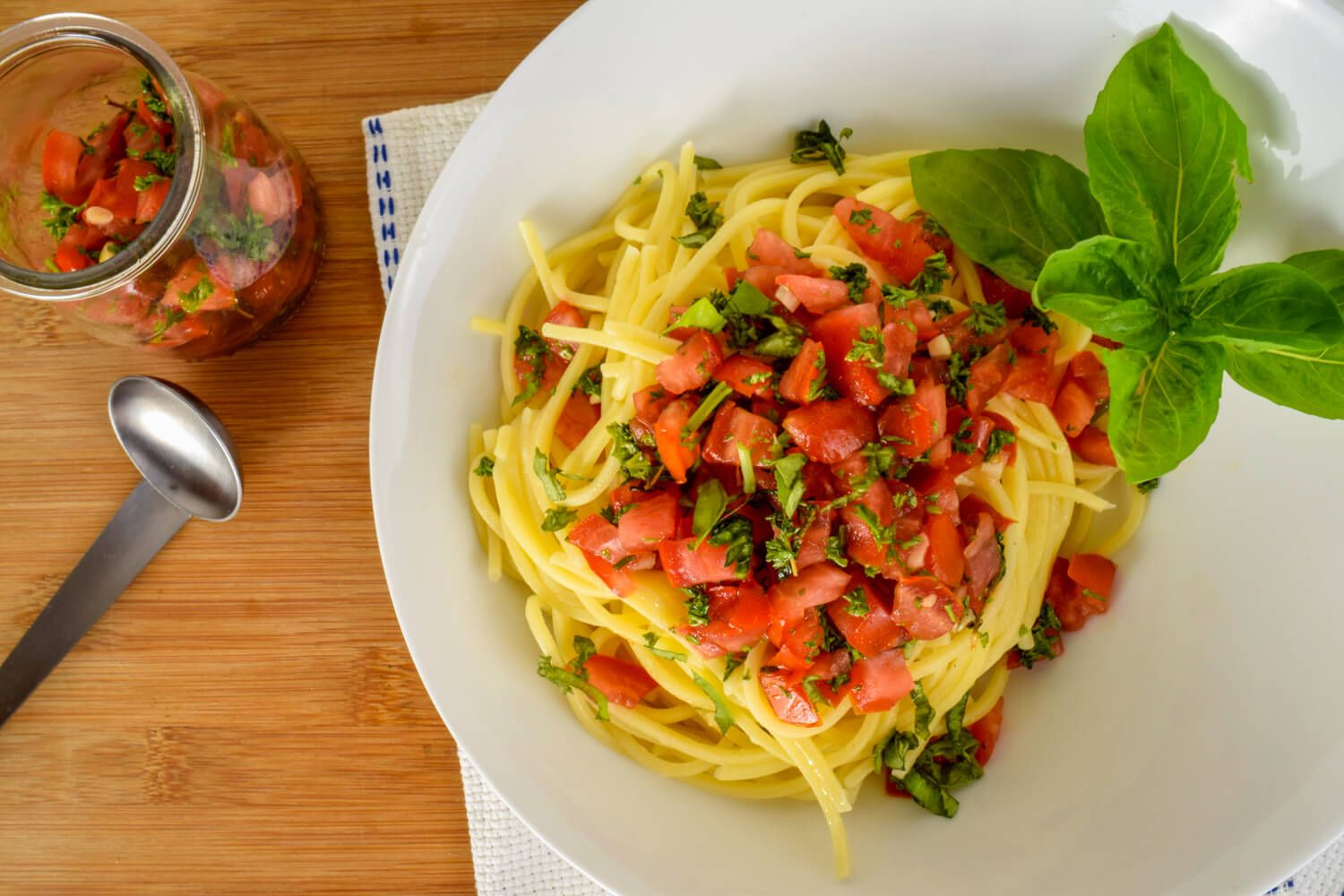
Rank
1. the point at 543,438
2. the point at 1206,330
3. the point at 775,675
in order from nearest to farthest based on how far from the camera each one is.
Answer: the point at 1206,330, the point at 775,675, the point at 543,438

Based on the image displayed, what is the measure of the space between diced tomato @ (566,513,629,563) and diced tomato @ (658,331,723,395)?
37cm

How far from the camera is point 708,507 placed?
226cm

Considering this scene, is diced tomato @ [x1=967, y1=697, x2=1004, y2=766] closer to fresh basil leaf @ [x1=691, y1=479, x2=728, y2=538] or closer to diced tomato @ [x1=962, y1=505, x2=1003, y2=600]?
diced tomato @ [x1=962, y1=505, x2=1003, y2=600]

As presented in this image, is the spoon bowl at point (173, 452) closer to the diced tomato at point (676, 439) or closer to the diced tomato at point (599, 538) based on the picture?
the diced tomato at point (599, 538)

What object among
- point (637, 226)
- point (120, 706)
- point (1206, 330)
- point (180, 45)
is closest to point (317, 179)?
point (180, 45)

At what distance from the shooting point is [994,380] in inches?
95.1

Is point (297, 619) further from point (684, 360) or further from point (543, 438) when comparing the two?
point (684, 360)

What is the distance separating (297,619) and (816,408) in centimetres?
177

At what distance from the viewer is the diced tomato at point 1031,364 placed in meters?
2.48

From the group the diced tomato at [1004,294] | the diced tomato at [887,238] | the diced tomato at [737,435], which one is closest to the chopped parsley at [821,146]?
the diced tomato at [887,238]

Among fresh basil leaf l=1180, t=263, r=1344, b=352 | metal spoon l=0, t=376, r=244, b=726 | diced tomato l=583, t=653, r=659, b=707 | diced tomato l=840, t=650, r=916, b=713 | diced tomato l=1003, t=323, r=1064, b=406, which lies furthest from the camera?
metal spoon l=0, t=376, r=244, b=726

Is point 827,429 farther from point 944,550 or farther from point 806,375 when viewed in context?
point 944,550

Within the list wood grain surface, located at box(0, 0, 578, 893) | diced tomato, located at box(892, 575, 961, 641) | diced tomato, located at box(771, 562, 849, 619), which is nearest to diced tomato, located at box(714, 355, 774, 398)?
diced tomato, located at box(771, 562, 849, 619)

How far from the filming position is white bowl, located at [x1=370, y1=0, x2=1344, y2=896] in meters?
2.29
